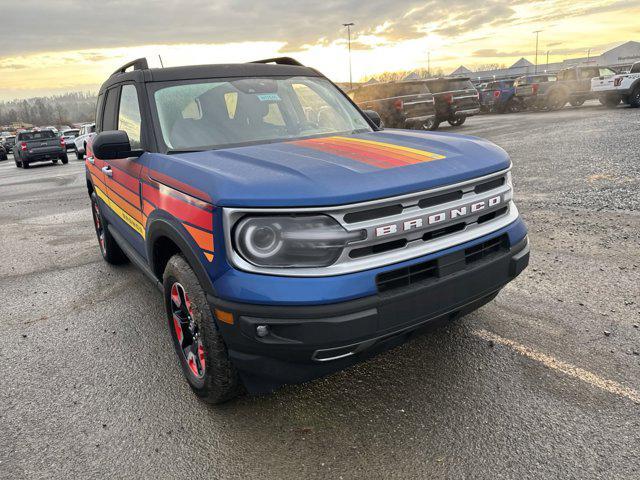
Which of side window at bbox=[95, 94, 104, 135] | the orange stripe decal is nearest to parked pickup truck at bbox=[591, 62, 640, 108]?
side window at bbox=[95, 94, 104, 135]

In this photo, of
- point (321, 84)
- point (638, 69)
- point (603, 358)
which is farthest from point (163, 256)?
point (638, 69)

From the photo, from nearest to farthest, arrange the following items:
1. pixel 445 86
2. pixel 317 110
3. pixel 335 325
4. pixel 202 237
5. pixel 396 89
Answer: pixel 335 325
pixel 202 237
pixel 317 110
pixel 396 89
pixel 445 86

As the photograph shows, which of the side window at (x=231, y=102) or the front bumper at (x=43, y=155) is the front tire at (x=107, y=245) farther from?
the front bumper at (x=43, y=155)

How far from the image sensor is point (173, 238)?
2.66 metres

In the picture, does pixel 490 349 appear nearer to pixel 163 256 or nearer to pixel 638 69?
pixel 163 256

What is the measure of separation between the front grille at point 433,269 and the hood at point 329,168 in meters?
0.36

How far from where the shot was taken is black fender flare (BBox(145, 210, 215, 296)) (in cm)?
243

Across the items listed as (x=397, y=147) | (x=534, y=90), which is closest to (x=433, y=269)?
(x=397, y=147)

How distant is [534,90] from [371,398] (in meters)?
24.0

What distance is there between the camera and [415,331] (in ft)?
7.86

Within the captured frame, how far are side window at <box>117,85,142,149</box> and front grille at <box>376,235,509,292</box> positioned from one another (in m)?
2.09

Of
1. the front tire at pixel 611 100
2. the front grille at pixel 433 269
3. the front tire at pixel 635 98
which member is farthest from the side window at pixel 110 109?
the front tire at pixel 611 100

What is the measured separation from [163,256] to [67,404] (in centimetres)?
103

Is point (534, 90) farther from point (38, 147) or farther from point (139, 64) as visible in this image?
point (139, 64)
